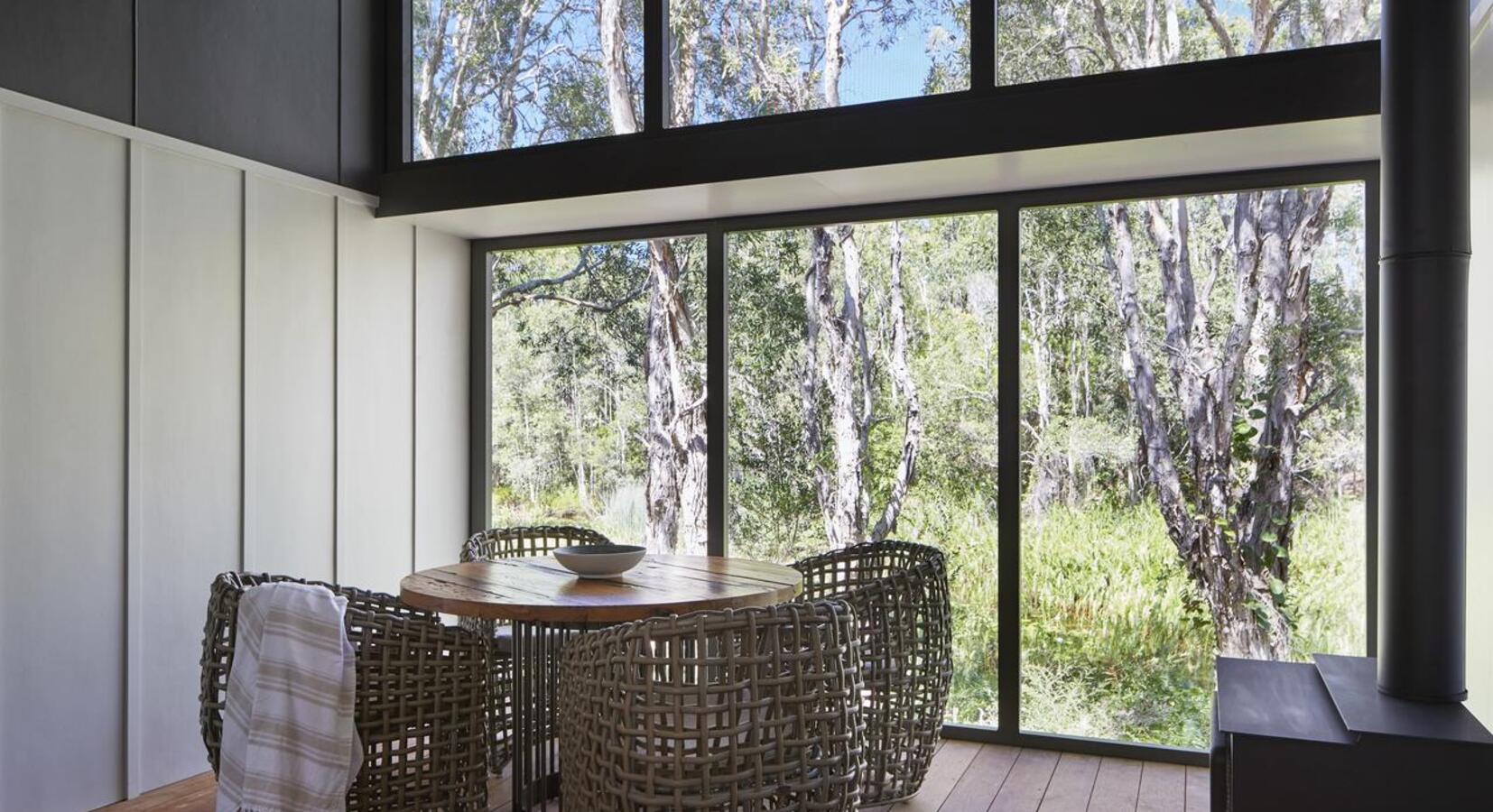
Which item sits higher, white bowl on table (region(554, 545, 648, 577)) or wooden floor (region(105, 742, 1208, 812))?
white bowl on table (region(554, 545, 648, 577))

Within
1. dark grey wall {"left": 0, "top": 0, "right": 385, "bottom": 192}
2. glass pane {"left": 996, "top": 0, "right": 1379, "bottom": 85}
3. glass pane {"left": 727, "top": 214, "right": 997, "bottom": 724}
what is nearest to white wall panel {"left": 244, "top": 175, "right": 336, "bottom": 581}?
dark grey wall {"left": 0, "top": 0, "right": 385, "bottom": 192}

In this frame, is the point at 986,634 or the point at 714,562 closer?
the point at 714,562

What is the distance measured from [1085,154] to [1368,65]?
75 centimetres

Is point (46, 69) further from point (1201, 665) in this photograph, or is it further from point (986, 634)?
point (1201, 665)

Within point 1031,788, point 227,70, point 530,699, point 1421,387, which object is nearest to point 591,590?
point 530,699

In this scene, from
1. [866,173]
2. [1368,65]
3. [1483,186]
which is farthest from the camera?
[866,173]

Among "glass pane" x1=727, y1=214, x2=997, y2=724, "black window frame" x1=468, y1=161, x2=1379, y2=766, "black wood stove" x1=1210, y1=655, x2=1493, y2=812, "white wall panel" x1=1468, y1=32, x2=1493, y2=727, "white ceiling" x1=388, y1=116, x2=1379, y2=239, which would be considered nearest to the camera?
"black wood stove" x1=1210, y1=655, x2=1493, y2=812

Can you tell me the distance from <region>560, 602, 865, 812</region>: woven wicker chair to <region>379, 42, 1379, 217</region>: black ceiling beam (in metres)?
1.73

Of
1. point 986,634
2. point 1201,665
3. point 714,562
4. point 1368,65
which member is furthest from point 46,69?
point 1201,665

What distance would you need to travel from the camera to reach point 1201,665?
3.42 metres

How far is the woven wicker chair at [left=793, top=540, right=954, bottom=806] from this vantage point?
9.27 feet

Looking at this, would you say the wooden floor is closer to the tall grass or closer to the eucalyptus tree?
the tall grass

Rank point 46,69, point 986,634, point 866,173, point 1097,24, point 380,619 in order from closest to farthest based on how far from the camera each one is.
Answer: point 380,619
point 46,69
point 1097,24
point 866,173
point 986,634

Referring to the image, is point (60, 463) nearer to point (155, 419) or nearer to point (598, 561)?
point (155, 419)
